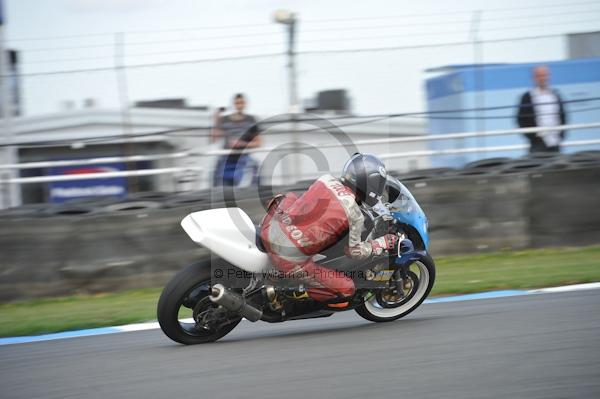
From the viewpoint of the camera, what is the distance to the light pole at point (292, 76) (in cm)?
914

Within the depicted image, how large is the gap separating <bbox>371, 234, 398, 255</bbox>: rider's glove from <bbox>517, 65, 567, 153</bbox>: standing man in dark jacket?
185 inches

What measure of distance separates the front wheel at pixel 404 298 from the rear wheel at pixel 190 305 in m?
1.16

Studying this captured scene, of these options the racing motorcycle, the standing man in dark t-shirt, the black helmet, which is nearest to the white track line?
the racing motorcycle

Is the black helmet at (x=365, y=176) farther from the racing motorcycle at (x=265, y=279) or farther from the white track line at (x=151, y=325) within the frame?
the white track line at (x=151, y=325)

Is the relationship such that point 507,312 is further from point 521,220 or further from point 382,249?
point 521,220

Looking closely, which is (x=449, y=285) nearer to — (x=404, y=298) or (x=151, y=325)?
(x=404, y=298)

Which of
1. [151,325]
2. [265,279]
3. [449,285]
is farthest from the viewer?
[449,285]

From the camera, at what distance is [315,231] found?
18.6ft

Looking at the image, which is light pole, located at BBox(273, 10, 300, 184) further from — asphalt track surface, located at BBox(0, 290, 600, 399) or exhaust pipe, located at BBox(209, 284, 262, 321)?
exhaust pipe, located at BBox(209, 284, 262, 321)

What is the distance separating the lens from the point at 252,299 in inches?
225

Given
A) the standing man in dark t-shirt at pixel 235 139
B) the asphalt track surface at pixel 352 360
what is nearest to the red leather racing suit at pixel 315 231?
the asphalt track surface at pixel 352 360

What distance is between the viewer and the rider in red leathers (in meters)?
5.63

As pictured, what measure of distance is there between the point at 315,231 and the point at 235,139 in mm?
4079

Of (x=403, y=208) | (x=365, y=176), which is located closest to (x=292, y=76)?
(x=403, y=208)
